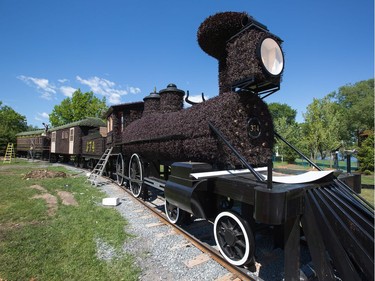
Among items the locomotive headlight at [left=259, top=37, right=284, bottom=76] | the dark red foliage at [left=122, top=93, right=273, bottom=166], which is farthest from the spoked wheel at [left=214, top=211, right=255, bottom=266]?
the locomotive headlight at [left=259, top=37, right=284, bottom=76]

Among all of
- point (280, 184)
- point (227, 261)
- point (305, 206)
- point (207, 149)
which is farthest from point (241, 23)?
point (227, 261)

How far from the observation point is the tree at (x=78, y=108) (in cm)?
4453

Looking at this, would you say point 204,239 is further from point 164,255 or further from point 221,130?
point 221,130

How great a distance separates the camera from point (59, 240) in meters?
4.40

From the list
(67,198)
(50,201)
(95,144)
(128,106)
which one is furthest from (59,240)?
(95,144)

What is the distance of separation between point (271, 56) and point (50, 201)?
800 cm

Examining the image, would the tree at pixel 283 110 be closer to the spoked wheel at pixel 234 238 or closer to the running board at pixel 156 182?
the running board at pixel 156 182

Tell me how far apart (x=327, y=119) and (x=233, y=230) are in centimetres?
2234

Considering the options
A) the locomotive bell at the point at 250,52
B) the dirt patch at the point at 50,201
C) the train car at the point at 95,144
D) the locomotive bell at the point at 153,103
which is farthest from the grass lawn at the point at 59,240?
the train car at the point at 95,144

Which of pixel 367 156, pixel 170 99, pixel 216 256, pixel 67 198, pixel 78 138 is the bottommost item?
pixel 67 198

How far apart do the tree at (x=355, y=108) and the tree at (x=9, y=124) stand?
58.0 m

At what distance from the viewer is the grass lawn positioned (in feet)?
10.9

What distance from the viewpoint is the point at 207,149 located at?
441 centimetres

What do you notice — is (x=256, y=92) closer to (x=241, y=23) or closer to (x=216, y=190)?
(x=241, y=23)
